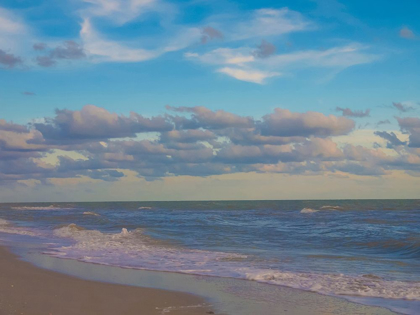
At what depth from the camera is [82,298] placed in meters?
7.87

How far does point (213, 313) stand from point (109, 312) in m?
1.63

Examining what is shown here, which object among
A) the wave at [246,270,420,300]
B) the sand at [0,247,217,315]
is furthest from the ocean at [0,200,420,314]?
the sand at [0,247,217,315]

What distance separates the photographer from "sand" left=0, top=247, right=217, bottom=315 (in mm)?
6992

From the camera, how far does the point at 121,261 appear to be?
41.0ft

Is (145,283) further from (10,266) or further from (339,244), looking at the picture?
(339,244)

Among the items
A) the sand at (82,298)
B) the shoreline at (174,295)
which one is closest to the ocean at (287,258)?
the shoreline at (174,295)

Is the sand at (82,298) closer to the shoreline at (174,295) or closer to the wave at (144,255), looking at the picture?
the shoreline at (174,295)

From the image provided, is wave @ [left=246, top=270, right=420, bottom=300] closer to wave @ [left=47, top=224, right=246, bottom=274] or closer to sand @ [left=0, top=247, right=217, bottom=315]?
wave @ [left=47, top=224, right=246, bottom=274]

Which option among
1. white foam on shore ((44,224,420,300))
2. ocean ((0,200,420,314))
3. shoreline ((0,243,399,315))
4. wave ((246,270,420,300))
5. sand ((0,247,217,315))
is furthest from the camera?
ocean ((0,200,420,314))

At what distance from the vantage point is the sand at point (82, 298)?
6992mm

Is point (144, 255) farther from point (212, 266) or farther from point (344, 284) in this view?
point (344, 284)

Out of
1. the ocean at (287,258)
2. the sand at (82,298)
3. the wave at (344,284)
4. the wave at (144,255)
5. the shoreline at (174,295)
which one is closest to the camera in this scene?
the sand at (82,298)

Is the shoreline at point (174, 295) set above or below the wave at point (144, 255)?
above

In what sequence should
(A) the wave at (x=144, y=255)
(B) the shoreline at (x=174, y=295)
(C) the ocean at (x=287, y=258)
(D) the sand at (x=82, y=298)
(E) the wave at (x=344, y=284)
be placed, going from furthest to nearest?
(A) the wave at (x=144, y=255) < (C) the ocean at (x=287, y=258) < (E) the wave at (x=344, y=284) < (B) the shoreline at (x=174, y=295) < (D) the sand at (x=82, y=298)
